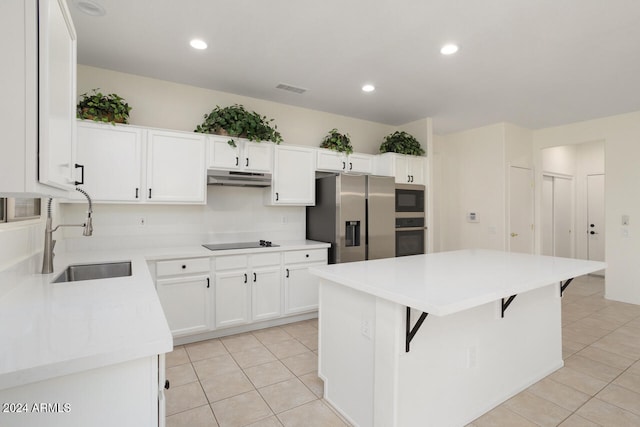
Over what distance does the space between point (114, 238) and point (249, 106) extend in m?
2.09

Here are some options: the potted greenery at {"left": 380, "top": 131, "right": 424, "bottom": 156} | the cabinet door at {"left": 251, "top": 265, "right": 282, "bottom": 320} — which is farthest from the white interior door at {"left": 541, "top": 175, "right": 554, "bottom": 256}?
the cabinet door at {"left": 251, "top": 265, "right": 282, "bottom": 320}

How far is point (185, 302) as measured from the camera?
10.00 feet

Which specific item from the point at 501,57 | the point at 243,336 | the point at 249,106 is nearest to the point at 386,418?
the point at 243,336

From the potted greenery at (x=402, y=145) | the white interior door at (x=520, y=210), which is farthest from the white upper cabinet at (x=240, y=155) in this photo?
the white interior door at (x=520, y=210)

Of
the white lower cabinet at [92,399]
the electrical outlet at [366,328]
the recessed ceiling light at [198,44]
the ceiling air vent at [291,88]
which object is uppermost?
the ceiling air vent at [291,88]

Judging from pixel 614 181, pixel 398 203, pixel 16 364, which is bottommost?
pixel 16 364

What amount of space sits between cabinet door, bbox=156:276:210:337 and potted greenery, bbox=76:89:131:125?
152 cm

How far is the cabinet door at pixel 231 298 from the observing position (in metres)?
3.20

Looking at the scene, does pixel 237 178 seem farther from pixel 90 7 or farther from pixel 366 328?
pixel 366 328

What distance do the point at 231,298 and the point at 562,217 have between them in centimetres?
664

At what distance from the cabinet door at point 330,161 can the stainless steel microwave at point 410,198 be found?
84cm

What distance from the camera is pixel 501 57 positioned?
2912 millimetres

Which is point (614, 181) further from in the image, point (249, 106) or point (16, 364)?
point (16, 364)

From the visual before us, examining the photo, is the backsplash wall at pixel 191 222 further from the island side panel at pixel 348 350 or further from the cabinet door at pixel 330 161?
the island side panel at pixel 348 350
